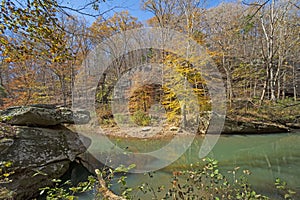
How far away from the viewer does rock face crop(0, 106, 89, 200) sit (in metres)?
2.64

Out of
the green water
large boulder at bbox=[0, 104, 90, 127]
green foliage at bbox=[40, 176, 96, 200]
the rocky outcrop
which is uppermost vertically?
large boulder at bbox=[0, 104, 90, 127]

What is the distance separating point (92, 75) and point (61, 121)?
7.95 m

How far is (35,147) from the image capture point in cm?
307

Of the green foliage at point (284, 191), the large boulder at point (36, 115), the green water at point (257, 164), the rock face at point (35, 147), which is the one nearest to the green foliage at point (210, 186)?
the green foliage at point (284, 191)

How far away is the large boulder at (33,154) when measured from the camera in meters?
2.60

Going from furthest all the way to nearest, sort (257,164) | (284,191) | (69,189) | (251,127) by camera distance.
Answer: (251,127), (257,164), (284,191), (69,189)

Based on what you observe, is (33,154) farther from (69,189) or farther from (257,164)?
(257,164)

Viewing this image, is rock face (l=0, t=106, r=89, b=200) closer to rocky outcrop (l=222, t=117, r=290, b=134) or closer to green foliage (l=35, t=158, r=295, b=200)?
green foliage (l=35, t=158, r=295, b=200)

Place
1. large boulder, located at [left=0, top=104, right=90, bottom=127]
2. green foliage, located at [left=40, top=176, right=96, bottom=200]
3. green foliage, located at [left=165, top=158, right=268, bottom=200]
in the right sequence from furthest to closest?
large boulder, located at [left=0, top=104, right=90, bottom=127] < green foliage, located at [left=165, top=158, right=268, bottom=200] < green foliage, located at [left=40, top=176, right=96, bottom=200]

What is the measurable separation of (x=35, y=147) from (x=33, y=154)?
16 cm

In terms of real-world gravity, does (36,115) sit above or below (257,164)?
above

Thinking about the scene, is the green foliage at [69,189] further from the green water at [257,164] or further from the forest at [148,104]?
the green water at [257,164]

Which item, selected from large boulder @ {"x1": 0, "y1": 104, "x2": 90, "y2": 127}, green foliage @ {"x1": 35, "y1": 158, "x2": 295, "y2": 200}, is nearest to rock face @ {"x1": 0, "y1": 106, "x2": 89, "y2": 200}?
large boulder @ {"x1": 0, "y1": 104, "x2": 90, "y2": 127}

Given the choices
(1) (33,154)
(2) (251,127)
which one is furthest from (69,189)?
(2) (251,127)
